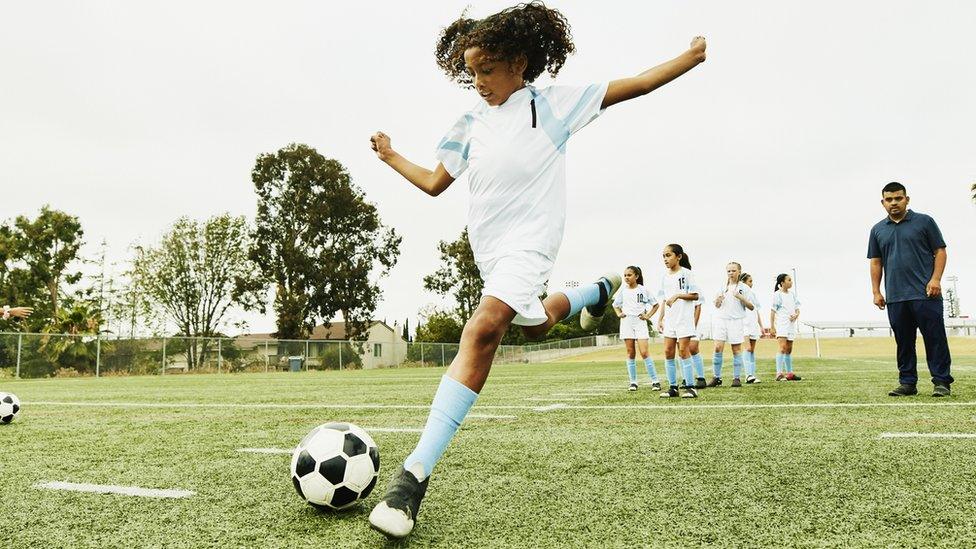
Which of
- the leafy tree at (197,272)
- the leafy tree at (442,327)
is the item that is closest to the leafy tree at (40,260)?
the leafy tree at (197,272)

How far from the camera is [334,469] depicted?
8.32 feet

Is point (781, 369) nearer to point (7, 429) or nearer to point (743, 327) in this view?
point (743, 327)

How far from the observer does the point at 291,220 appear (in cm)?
4262

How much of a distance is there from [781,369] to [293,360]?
81.4 feet

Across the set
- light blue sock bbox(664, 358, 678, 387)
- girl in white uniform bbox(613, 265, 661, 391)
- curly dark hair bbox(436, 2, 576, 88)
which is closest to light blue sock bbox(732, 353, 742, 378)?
girl in white uniform bbox(613, 265, 661, 391)

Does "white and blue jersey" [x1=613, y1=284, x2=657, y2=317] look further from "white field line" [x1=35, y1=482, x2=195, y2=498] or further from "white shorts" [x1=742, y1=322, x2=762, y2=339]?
"white field line" [x1=35, y1=482, x2=195, y2=498]

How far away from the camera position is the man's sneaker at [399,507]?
2.06m

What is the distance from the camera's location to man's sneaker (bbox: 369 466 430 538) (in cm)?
206

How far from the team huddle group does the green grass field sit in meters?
3.20

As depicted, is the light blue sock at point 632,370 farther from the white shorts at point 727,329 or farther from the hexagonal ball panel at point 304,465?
the hexagonal ball panel at point 304,465

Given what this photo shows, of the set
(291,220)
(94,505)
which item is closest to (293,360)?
(291,220)

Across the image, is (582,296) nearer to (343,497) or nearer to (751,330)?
(343,497)

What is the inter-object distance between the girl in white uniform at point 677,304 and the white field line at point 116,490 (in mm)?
6560

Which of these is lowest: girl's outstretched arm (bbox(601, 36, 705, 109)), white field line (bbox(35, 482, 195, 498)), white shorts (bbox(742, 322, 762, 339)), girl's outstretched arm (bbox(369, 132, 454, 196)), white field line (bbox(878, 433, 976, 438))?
white field line (bbox(878, 433, 976, 438))
